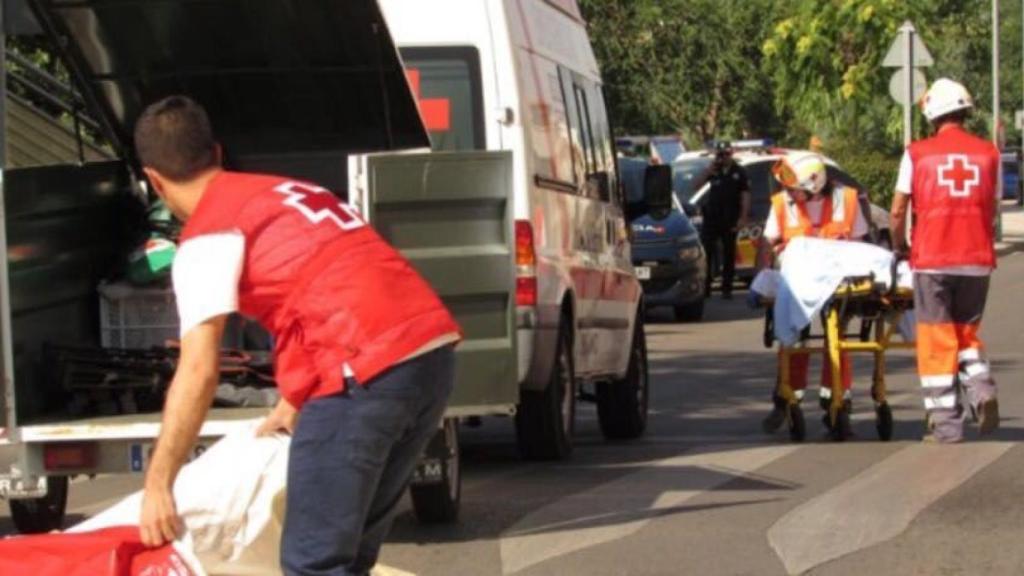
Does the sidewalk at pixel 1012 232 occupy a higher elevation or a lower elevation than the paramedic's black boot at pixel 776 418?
lower

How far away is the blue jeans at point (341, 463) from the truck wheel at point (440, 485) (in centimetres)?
396

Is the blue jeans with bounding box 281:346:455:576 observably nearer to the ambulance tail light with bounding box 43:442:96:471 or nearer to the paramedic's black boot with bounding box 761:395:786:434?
the ambulance tail light with bounding box 43:442:96:471

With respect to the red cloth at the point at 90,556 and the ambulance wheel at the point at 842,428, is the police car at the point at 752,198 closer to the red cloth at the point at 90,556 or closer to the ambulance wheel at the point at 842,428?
the ambulance wheel at the point at 842,428

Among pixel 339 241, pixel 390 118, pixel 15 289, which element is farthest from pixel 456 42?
pixel 339 241

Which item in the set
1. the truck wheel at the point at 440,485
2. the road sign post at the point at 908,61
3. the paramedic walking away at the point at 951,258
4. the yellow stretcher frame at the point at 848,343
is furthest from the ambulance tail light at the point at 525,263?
the road sign post at the point at 908,61

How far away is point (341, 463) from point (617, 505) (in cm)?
523

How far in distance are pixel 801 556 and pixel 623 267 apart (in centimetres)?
558

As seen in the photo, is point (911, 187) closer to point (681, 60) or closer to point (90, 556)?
point (90, 556)

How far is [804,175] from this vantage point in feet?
43.9

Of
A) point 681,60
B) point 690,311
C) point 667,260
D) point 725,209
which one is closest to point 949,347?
point 667,260

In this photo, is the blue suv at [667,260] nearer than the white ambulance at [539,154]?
No

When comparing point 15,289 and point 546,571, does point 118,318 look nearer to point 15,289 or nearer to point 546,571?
point 15,289

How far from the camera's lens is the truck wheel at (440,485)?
9.74m

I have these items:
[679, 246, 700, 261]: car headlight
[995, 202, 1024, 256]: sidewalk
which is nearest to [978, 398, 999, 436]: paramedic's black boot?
[679, 246, 700, 261]: car headlight
